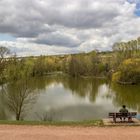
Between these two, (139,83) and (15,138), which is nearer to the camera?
(15,138)

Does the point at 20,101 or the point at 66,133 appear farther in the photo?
the point at 20,101

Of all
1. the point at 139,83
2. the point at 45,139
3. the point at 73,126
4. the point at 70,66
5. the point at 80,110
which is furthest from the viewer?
Answer: the point at 70,66

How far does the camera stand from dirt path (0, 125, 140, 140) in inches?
543

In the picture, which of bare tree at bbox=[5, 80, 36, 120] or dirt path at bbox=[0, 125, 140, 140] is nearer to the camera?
dirt path at bbox=[0, 125, 140, 140]

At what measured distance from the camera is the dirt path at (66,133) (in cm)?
1378

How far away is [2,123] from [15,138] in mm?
3427

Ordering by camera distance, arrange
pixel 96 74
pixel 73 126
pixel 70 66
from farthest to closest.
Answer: pixel 70 66 → pixel 96 74 → pixel 73 126

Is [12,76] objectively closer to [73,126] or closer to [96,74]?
[73,126]

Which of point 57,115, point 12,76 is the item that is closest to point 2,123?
point 57,115

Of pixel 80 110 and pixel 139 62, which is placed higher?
pixel 139 62

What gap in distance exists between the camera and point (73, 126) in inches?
633

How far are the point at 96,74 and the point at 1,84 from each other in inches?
2176

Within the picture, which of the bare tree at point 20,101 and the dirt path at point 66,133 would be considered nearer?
the dirt path at point 66,133

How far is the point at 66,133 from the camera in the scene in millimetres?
14602
